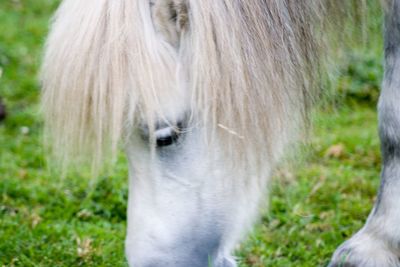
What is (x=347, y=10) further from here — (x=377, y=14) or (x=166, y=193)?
(x=166, y=193)

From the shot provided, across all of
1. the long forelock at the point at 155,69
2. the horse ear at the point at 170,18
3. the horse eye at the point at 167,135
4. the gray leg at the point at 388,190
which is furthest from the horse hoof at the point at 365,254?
the horse ear at the point at 170,18

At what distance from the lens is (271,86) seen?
258 centimetres

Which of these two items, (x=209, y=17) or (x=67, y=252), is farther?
(x=67, y=252)

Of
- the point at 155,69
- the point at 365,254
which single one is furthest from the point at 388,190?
the point at 155,69

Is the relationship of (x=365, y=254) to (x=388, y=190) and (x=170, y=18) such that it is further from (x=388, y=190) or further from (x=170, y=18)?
(x=170, y=18)

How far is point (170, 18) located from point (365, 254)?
1.01 metres

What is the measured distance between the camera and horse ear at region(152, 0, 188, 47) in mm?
2479

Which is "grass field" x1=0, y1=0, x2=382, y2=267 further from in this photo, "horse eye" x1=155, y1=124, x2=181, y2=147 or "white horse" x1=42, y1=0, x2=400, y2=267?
"horse eye" x1=155, y1=124, x2=181, y2=147

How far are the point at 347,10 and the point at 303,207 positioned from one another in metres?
1.51

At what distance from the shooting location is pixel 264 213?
328 centimetres

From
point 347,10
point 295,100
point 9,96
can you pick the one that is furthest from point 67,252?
point 9,96

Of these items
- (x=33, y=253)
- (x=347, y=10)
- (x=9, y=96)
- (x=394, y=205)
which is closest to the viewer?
(x=394, y=205)

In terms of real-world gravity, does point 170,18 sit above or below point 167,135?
above

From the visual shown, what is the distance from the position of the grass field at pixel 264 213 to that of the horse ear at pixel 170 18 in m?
0.73
